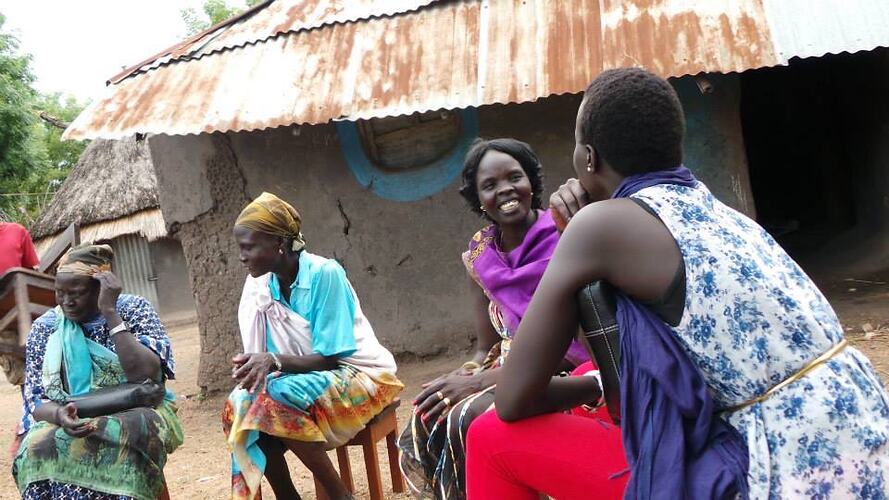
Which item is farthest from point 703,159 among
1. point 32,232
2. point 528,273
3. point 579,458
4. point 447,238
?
point 32,232

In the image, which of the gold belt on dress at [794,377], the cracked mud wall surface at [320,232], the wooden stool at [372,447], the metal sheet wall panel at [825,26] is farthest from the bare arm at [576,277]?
the cracked mud wall surface at [320,232]

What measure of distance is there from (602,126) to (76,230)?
15.2 ft

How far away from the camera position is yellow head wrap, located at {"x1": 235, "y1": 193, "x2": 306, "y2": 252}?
329 cm

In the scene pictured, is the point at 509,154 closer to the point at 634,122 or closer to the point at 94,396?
the point at 634,122

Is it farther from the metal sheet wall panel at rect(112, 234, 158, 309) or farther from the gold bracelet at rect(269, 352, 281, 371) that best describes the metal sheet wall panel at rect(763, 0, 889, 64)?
the metal sheet wall panel at rect(112, 234, 158, 309)

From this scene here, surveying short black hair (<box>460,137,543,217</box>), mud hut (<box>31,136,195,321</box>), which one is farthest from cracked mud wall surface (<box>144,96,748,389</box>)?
mud hut (<box>31,136,195,321</box>)

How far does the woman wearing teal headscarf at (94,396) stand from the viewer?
10.2 ft

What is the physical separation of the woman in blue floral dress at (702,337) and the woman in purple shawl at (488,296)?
0.79m

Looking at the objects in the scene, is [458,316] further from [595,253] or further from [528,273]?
[595,253]

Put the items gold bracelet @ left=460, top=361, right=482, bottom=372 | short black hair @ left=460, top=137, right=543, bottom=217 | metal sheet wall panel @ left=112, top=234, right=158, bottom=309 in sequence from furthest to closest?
metal sheet wall panel @ left=112, top=234, right=158, bottom=309
short black hair @ left=460, top=137, right=543, bottom=217
gold bracelet @ left=460, top=361, right=482, bottom=372

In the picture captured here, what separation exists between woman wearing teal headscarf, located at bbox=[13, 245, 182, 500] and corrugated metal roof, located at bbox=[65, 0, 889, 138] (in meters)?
2.47

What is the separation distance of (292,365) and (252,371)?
214 millimetres

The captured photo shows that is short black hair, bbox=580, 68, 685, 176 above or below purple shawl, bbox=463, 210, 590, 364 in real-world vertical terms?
above

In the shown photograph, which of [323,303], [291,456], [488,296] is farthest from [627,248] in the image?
[291,456]
